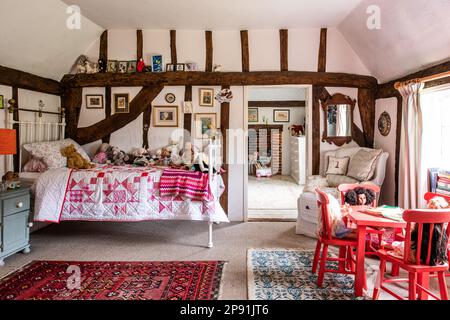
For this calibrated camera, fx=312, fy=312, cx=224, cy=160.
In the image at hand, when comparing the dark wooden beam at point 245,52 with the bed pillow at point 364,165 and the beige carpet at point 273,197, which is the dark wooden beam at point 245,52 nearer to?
the bed pillow at point 364,165

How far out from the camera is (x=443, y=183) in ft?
11.2

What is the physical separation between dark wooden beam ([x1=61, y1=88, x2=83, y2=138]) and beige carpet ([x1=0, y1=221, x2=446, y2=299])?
4.84 ft

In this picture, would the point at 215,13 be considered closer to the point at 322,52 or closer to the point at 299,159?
the point at 322,52

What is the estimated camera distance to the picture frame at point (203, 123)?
15.8 ft

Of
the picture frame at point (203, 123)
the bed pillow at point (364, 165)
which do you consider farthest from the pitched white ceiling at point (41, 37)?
the bed pillow at point (364, 165)

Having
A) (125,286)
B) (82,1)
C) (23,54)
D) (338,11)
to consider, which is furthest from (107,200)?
(338,11)

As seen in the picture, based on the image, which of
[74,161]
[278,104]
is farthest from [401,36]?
[278,104]

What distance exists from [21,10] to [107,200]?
2286mm

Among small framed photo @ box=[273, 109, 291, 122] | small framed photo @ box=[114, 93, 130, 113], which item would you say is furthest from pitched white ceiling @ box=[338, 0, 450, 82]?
small framed photo @ box=[273, 109, 291, 122]

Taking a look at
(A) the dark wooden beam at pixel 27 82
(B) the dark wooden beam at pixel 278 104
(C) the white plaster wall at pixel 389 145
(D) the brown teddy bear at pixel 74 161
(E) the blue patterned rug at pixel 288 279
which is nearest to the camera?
(E) the blue patterned rug at pixel 288 279

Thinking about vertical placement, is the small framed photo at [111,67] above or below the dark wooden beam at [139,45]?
below

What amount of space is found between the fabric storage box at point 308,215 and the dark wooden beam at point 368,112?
5.25ft

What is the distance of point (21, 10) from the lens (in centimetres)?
341

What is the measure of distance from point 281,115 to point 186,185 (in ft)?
20.5
